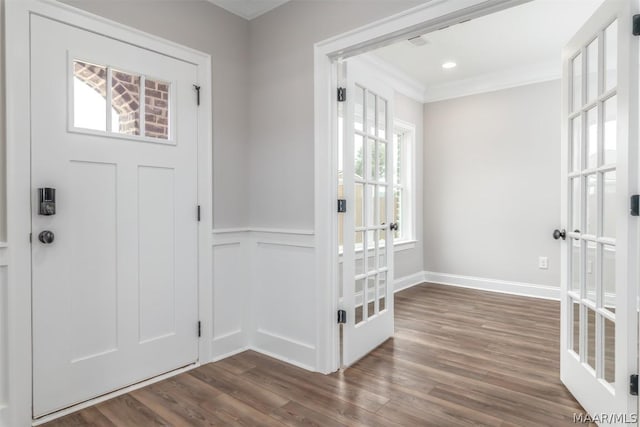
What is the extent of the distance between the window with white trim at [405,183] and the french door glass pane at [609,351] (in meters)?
3.21

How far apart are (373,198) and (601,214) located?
140 centimetres

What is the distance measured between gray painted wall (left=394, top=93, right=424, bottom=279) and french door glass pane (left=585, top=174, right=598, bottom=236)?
2.82 m

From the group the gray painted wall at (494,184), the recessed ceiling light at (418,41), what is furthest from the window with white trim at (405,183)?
the recessed ceiling light at (418,41)

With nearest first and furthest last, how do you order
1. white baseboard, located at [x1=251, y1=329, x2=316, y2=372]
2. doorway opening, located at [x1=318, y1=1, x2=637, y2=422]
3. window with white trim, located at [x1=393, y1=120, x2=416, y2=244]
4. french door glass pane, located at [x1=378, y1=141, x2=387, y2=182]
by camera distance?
doorway opening, located at [x1=318, y1=1, x2=637, y2=422], white baseboard, located at [x1=251, y1=329, x2=316, y2=372], french door glass pane, located at [x1=378, y1=141, x2=387, y2=182], window with white trim, located at [x1=393, y1=120, x2=416, y2=244]

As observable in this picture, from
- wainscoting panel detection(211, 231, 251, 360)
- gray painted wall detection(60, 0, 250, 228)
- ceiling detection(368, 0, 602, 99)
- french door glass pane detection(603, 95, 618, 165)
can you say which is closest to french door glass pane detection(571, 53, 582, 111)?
french door glass pane detection(603, 95, 618, 165)

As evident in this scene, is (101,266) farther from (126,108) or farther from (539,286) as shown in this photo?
(539,286)

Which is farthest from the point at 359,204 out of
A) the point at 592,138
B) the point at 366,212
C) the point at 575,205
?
the point at 592,138

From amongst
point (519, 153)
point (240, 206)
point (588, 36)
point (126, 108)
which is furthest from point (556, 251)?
point (126, 108)

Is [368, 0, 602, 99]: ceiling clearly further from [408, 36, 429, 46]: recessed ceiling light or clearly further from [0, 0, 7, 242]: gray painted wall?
[0, 0, 7, 242]: gray painted wall

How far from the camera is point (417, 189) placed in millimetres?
5129

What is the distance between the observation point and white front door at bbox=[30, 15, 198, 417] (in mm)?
1933

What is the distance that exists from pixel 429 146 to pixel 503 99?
106 centimetres

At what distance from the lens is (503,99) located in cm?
459

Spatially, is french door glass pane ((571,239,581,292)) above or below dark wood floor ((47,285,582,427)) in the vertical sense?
above
